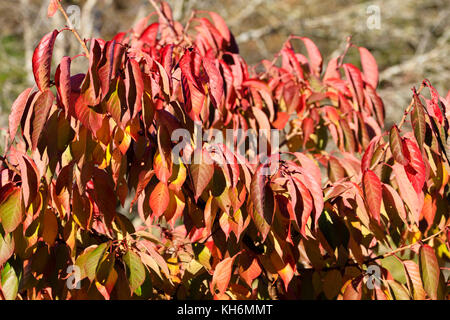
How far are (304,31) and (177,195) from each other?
6323 millimetres

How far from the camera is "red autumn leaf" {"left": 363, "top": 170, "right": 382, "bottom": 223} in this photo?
1.12 metres

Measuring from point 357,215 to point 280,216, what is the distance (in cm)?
21

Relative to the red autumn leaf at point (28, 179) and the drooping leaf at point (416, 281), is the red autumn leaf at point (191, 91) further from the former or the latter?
the drooping leaf at point (416, 281)

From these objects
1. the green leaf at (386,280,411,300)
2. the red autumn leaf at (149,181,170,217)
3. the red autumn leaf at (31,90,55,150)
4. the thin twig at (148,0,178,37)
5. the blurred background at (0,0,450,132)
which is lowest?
the green leaf at (386,280,411,300)

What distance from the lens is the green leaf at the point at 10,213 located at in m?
1.07

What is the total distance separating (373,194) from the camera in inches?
44.6

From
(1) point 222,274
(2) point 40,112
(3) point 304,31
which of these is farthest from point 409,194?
(3) point 304,31

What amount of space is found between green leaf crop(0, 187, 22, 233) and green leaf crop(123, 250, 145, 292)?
26 cm

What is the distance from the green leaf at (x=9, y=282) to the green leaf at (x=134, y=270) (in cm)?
28

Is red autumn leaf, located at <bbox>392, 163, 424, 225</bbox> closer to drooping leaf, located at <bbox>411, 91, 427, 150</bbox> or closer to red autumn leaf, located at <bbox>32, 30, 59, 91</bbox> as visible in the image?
drooping leaf, located at <bbox>411, 91, 427, 150</bbox>

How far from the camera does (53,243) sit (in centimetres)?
120

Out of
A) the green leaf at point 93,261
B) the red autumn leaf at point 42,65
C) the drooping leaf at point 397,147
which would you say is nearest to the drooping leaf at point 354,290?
the drooping leaf at point 397,147

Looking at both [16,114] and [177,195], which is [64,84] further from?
[177,195]

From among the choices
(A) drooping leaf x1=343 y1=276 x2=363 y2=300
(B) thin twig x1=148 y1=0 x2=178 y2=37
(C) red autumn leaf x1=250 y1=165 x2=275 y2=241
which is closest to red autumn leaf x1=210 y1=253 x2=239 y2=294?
(C) red autumn leaf x1=250 y1=165 x2=275 y2=241
